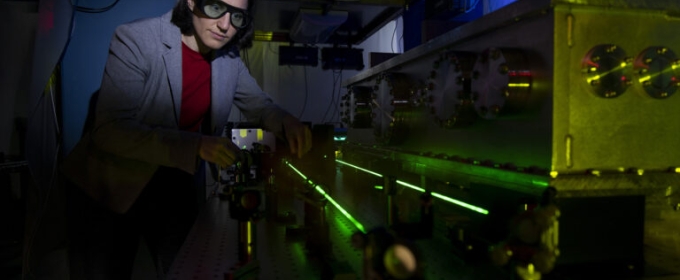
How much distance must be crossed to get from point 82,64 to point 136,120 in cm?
94

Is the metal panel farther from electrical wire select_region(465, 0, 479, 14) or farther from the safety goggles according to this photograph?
electrical wire select_region(465, 0, 479, 14)

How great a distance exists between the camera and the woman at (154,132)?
1.05 m

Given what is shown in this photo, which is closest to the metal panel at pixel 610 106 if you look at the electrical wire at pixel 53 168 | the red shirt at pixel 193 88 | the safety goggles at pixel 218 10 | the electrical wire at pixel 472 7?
the safety goggles at pixel 218 10

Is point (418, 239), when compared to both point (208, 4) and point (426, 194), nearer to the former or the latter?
point (426, 194)

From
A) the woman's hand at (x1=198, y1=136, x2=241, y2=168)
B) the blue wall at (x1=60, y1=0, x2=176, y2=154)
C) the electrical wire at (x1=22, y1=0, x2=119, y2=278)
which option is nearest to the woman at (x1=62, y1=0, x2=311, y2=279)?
the woman's hand at (x1=198, y1=136, x2=241, y2=168)

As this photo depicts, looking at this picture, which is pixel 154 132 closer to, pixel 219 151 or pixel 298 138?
pixel 219 151

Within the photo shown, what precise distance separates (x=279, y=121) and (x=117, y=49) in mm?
546

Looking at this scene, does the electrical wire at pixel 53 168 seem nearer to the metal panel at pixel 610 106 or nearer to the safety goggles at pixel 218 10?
the safety goggles at pixel 218 10

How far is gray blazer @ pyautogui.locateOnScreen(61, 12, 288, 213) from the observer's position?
40.8 inches

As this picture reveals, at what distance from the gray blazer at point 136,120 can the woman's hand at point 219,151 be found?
0.03 m

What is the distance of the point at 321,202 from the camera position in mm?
1072

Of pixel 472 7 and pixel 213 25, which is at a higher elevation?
pixel 472 7

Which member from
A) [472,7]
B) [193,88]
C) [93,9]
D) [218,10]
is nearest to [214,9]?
[218,10]

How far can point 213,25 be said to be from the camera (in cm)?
120
